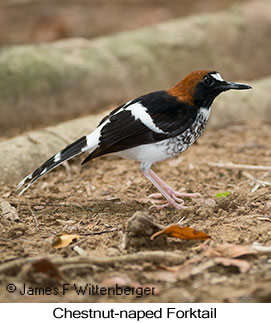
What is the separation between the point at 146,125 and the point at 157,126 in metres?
0.10

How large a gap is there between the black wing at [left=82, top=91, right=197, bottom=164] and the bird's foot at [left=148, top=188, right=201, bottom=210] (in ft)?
1.86

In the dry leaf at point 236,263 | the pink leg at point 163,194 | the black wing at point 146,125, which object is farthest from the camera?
the pink leg at point 163,194

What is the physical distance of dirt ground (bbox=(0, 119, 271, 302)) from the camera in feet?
8.98

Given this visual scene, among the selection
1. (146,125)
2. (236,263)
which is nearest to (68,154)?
(146,125)

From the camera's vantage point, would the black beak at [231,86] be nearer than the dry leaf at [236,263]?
No

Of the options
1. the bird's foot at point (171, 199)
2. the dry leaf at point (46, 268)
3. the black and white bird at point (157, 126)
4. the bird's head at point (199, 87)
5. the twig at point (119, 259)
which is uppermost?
the bird's head at point (199, 87)

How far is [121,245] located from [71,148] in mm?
1291

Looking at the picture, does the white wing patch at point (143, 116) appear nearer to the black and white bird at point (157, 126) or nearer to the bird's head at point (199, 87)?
the black and white bird at point (157, 126)

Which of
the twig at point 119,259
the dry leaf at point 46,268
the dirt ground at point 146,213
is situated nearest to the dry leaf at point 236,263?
the dirt ground at point 146,213

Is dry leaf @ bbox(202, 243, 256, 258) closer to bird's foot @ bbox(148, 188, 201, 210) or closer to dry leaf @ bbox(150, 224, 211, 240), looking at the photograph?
dry leaf @ bbox(150, 224, 211, 240)

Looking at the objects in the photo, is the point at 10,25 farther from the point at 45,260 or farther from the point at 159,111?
the point at 45,260

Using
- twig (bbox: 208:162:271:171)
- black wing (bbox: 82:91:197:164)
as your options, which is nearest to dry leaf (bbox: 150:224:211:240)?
black wing (bbox: 82:91:197:164)

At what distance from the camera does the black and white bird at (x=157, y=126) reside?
13.5ft

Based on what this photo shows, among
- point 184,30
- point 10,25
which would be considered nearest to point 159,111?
point 184,30
